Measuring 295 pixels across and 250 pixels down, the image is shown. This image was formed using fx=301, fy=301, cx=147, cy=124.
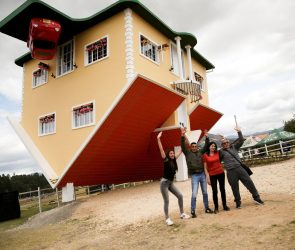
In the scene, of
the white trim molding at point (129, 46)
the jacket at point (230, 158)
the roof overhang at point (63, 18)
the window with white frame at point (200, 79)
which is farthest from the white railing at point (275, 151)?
the jacket at point (230, 158)

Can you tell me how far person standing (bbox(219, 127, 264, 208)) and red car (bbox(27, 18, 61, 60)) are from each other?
35.1 ft

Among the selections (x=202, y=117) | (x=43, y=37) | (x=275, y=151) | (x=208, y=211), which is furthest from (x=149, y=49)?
(x=275, y=151)

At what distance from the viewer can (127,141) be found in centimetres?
1540

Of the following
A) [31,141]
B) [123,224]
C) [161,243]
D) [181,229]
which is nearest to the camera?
[161,243]

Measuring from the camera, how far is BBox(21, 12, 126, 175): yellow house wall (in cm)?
1502

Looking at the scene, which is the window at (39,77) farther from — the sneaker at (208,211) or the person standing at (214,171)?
the sneaker at (208,211)

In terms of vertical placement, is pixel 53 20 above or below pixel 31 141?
above

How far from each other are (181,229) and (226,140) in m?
2.85

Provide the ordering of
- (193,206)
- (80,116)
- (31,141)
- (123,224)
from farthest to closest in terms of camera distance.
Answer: (31,141), (80,116), (123,224), (193,206)

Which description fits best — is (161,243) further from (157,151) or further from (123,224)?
(157,151)

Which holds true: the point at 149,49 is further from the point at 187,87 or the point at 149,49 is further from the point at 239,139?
the point at 239,139

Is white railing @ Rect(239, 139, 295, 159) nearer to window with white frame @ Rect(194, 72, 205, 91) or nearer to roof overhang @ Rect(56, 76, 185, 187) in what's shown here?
window with white frame @ Rect(194, 72, 205, 91)

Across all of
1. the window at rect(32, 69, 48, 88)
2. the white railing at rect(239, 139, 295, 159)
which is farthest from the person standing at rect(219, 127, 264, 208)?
the white railing at rect(239, 139, 295, 159)

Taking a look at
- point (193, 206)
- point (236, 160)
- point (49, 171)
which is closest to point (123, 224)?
point (193, 206)
